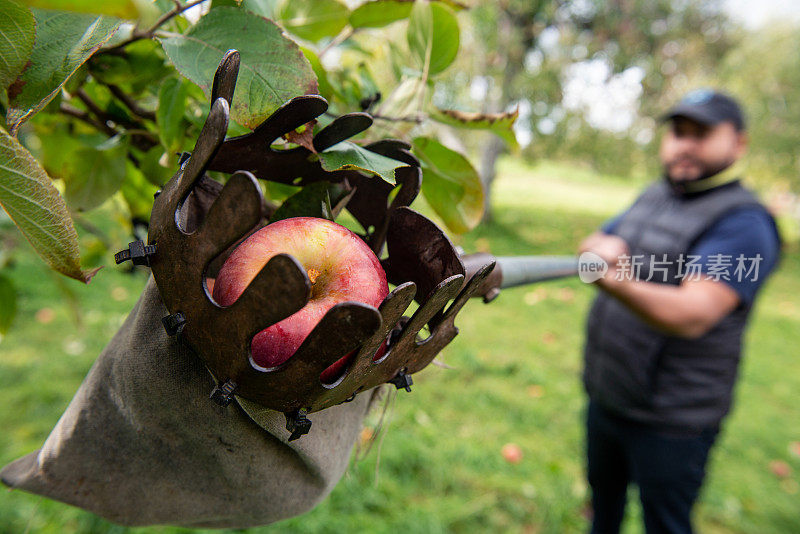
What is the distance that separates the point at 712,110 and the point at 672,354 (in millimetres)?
1248

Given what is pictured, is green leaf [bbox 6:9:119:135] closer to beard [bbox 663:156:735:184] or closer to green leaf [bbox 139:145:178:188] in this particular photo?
green leaf [bbox 139:145:178:188]

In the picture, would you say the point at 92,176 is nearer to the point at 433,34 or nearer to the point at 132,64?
the point at 132,64

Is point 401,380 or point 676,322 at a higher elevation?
point 401,380

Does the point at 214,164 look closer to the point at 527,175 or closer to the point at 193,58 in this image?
the point at 193,58

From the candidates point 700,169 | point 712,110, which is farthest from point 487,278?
point 712,110

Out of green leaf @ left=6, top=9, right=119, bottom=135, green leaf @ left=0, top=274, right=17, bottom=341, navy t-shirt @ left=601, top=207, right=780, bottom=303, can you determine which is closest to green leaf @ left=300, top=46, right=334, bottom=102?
green leaf @ left=6, top=9, right=119, bottom=135

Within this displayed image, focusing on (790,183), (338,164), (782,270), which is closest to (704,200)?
(338,164)

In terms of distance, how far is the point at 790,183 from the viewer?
1092 cm

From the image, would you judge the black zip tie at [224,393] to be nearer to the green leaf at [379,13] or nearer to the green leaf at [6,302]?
the green leaf at [379,13]

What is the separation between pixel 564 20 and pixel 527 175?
30.2 feet

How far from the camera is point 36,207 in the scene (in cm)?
38

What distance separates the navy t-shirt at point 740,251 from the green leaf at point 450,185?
1.75 metres

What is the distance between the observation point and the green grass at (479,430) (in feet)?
7.85

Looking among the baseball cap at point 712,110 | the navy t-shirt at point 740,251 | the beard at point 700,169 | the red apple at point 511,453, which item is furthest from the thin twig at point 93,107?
the red apple at point 511,453
